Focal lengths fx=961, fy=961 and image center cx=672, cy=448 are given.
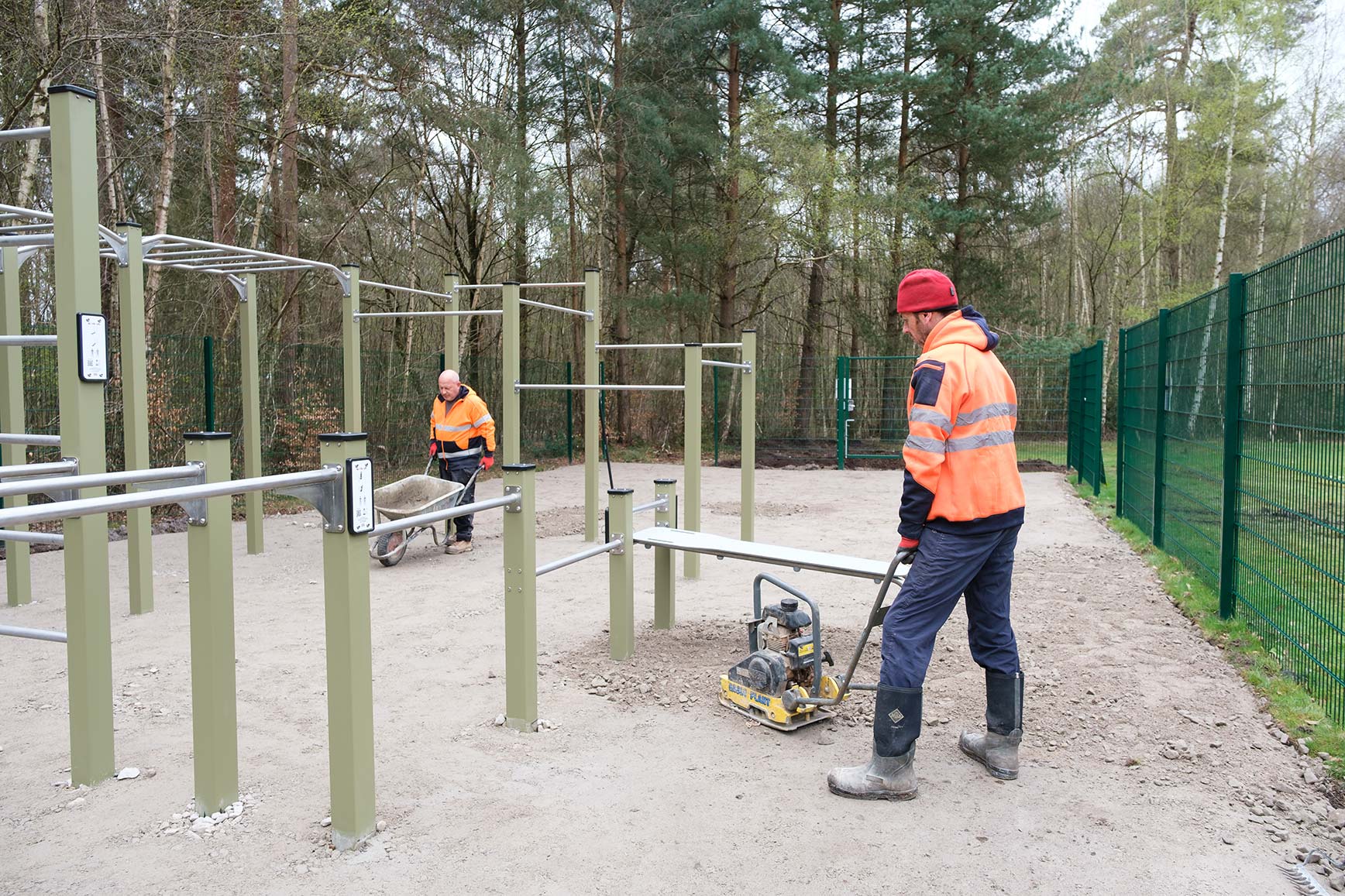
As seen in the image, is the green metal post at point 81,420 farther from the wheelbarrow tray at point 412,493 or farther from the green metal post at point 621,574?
the wheelbarrow tray at point 412,493

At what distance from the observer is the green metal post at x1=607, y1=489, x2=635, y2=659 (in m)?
4.34

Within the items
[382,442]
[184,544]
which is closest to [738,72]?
[382,442]

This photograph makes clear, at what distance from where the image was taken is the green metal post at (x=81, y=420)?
3.11 metres

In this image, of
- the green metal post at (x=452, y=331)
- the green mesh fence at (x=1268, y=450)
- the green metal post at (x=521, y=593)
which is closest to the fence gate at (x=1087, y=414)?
the green mesh fence at (x=1268, y=450)

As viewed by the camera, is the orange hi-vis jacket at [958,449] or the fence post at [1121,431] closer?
the orange hi-vis jacket at [958,449]

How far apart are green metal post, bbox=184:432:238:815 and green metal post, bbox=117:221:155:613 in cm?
259

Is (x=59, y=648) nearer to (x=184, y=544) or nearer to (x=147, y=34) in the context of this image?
(x=184, y=544)

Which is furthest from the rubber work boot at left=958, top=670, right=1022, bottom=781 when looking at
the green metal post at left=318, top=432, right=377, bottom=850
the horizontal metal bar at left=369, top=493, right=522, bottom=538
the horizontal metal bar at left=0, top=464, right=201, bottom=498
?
the horizontal metal bar at left=0, top=464, right=201, bottom=498

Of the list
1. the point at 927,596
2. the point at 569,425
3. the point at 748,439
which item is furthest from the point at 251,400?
the point at 569,425

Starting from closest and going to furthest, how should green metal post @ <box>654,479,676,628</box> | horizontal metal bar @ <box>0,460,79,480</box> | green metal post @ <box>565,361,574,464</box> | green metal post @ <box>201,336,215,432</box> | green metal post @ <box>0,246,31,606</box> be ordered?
horizontal metal bar @ <box>0,460,79,480</box>, green metal post @ <box>654,479,676,628</box>, green metal post @ <box>0,246,31,606</box>, green metal post @ <box>201,336,215,432</box>, green metal post @ <box>565,361,574,464</box>

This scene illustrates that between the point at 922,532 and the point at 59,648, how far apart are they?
14.1 ft

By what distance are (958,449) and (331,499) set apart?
1.89 m

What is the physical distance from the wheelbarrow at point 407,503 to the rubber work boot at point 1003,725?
4.38 meters

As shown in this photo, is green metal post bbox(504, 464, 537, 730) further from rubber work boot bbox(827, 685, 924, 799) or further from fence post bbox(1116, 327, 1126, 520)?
fence post bbox(1116, 327, 1126, 520)
